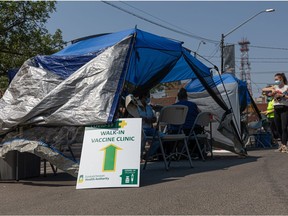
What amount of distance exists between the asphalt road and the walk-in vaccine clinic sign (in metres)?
0.18

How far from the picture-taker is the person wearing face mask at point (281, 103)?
10.6 metres

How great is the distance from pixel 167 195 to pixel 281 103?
19.8 ft

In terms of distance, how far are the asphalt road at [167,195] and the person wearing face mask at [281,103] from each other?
10.4 feet

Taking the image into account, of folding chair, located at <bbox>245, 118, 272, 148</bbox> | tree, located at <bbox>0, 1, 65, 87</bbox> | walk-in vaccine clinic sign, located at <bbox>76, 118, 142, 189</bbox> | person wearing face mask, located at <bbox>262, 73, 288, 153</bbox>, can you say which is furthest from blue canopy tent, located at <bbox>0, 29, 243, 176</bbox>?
tree, located at <bbox>0, 1, 65, 87</bbox>

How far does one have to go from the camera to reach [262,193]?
5527 mm

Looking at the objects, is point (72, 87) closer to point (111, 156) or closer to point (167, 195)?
point (111, 156)

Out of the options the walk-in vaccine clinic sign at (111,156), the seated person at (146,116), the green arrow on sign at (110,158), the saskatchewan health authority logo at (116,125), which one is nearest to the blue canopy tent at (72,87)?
the saskatchewan health authority logo at (116,125)

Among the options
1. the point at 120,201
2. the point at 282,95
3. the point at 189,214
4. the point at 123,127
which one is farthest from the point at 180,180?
the point at 282,95

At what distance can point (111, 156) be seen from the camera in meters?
6.43

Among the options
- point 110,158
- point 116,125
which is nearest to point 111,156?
point 110,158

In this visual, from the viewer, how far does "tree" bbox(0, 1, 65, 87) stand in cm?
1983

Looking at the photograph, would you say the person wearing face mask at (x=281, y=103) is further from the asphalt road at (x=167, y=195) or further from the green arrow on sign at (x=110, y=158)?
the green arrow on sign at (x=110, y=158)

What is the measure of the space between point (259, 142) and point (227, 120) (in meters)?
5.28

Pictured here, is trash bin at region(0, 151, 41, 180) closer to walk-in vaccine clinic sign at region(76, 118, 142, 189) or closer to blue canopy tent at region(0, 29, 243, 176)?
blue canopy tent at region(0, 29, 243, 176)
